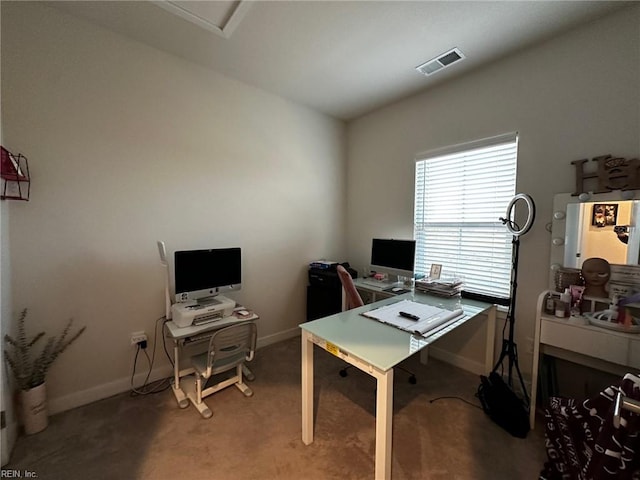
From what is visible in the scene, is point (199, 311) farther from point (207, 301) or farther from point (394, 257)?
point (394, 257)

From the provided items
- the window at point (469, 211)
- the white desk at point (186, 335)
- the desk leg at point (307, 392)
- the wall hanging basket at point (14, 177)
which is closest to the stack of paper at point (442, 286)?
the window at point (469, 211)

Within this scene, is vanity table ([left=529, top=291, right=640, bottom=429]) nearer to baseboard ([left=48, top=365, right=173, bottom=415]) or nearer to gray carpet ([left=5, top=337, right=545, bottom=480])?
gray carpet ([left=5, top=337, right=545, bottom=480])

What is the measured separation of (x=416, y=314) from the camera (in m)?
1.87

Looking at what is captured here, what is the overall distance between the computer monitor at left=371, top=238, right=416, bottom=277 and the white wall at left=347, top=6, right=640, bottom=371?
33 centimetres

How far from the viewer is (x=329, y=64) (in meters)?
2.35

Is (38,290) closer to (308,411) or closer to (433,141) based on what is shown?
(308,411)

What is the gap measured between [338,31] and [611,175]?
2187 mm

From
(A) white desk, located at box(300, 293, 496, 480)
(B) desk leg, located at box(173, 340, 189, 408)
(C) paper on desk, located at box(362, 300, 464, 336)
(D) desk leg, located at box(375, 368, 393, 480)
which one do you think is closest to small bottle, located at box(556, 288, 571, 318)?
(A) white desk, located at box(300, 293, 496, 480)

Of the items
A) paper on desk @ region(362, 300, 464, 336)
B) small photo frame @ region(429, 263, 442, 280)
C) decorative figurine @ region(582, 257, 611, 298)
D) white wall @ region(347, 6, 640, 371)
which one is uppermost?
white wall @ region(347, 6, 640, 371)

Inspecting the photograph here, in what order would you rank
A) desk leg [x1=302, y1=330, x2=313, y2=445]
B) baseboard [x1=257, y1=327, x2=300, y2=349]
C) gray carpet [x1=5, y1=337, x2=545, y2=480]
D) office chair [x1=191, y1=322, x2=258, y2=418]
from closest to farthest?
gray carpet [x1=5, y1=337, x2=545, y2=480] < desk leg [x1=302, y1=330, x2=313, y2=445] < office chair [x1=191, y1=322, x2=258, y2=418] < baseboard [x1=257, y1=327, x2=300, y2=349]

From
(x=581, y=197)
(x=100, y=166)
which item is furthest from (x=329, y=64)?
(x=581, y=197)

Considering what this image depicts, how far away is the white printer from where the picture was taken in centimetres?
197

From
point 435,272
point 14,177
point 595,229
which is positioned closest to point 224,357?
point 14,177

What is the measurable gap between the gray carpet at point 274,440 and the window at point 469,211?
1.12 m
